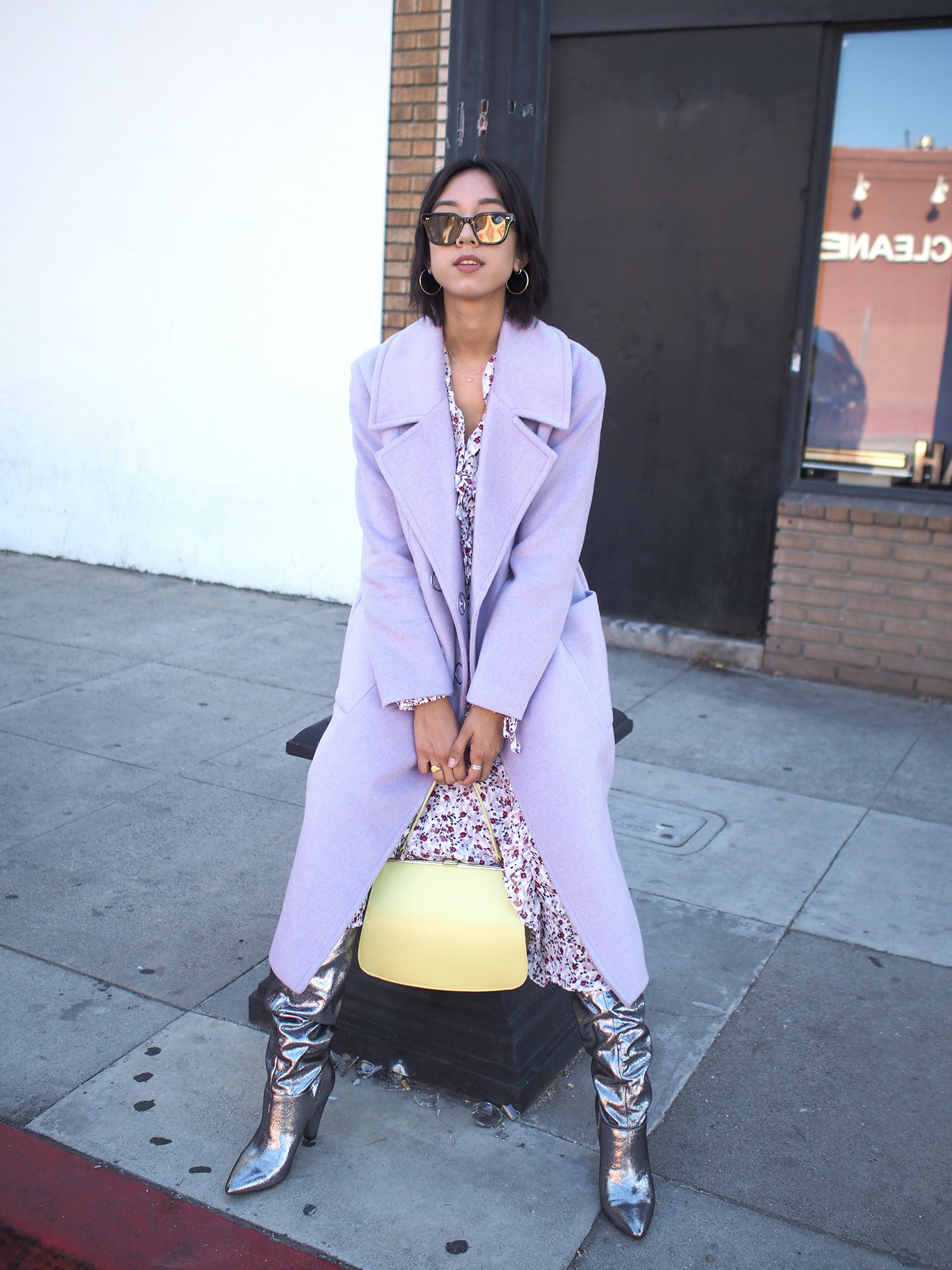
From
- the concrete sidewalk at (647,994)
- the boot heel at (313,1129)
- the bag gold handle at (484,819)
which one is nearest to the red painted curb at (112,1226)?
the concrete sidewalk at (647,994)

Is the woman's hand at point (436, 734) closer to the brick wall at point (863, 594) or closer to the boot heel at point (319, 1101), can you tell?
the boot heel at point (319, 1101)

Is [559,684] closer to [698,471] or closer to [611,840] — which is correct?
[611,840]

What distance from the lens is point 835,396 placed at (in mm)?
6020

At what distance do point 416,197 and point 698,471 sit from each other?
215cm

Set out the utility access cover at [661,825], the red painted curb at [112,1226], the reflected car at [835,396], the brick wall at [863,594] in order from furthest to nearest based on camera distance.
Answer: the reflected car at [835,396], the brick wall at [863,594], the utility access cover at [661,825], the red painted curb at [112,1226]

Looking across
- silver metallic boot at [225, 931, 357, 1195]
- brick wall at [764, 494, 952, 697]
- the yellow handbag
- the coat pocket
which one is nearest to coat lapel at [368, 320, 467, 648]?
the coat pocket

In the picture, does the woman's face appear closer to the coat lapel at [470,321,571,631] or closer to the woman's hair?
the woman's hair

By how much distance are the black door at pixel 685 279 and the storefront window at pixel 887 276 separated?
0.22 m

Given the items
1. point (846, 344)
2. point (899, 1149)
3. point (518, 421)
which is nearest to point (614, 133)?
point (846, 344)

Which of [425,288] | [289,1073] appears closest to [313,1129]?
[289,1073]

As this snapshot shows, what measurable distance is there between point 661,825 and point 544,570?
6.55 feet

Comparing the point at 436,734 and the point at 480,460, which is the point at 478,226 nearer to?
the point at 480,460

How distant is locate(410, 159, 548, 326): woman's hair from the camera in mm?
2484

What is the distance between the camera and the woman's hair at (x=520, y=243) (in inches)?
97.8
